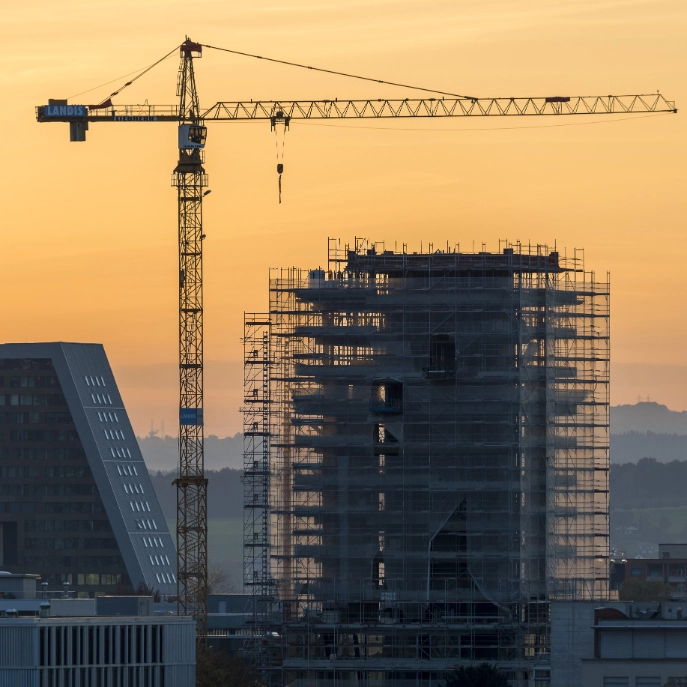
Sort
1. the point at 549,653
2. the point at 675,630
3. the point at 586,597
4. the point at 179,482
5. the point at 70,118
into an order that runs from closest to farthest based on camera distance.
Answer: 1. the point at 675,630
2. the point at 549,653
3. the point at 586,597
4. the point at 179,482
5. the point at 70,118

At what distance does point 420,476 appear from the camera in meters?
130

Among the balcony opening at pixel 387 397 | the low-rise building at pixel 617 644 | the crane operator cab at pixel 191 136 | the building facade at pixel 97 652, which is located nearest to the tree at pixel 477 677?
the low-rise building at pixel 617 644

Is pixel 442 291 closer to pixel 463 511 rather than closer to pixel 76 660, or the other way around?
pixel 463 511

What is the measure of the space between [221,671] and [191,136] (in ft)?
175

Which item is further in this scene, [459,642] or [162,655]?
[459,642]

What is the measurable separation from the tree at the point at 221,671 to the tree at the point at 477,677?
48.1ft

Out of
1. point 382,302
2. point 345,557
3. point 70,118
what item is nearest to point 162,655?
point 345,557

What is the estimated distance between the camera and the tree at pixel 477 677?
115250 mm

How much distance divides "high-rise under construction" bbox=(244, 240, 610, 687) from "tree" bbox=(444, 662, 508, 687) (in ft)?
25.8

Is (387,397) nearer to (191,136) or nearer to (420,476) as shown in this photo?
(420,476)

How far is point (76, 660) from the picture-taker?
366 feet

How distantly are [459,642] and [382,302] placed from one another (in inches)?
789

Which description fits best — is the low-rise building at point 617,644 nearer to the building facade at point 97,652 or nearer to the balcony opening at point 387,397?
the balcony opening at point 387,397

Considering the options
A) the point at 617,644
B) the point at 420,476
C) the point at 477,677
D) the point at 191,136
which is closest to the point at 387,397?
the point at 420,476
